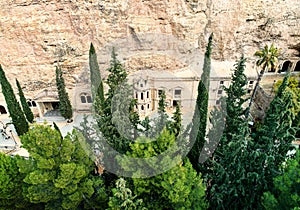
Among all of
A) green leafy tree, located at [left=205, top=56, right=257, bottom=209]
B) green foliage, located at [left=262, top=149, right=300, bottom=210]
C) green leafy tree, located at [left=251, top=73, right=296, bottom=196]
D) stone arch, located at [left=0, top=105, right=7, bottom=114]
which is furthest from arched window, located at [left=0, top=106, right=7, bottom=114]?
green foliage, located at [left=262, top=149, right=300, bottom=210]

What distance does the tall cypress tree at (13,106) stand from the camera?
21.9 metres

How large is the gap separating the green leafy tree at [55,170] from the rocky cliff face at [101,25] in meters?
13.6

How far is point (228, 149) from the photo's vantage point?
1512cm

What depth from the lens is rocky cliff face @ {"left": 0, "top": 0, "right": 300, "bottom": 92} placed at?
2298cm

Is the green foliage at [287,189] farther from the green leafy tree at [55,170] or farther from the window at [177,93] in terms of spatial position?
the window at [177,93]

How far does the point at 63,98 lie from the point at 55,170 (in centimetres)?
1369

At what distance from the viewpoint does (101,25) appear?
24.1 meters

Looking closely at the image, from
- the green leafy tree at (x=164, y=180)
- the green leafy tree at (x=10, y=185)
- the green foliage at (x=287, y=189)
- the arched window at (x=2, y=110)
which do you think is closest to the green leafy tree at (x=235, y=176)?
the green leafy tree at (x=164, y=180)

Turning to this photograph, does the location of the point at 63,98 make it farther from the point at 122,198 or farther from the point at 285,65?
the point at 285,65

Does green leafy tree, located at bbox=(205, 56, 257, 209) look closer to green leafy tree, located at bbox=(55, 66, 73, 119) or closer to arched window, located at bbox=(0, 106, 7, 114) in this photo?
green leafy tree, located at bbox=(55, 66, 73, 119)

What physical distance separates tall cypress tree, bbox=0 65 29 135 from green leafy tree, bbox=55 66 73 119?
12.8 feet

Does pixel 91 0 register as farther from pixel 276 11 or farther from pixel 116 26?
pixel 276 11

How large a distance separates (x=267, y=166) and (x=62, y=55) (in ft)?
69.3

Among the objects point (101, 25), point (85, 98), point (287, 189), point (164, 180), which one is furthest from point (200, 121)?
point (85, 98)
